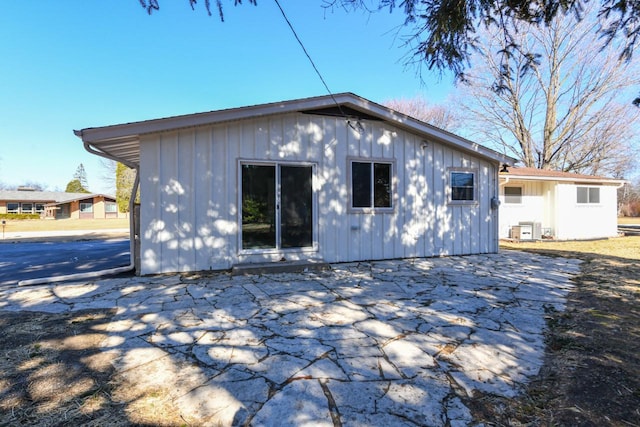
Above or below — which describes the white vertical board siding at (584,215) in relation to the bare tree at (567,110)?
below

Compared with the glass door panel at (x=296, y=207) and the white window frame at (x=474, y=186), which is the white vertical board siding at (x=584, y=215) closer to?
the white window frame at (x=474, y=186)

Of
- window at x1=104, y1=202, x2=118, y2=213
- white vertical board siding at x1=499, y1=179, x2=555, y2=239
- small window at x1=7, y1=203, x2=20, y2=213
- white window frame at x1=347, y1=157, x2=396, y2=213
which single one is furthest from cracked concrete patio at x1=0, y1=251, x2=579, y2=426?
small window at x1=7, y1=203, x2=20, y2=213

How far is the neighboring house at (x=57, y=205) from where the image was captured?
37.1 m

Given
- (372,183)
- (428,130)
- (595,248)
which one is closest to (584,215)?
(595,248)

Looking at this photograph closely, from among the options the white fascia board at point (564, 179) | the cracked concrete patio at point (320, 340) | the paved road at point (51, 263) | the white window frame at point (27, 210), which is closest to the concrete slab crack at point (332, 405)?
the cracked concrete patio at point (320, 340)

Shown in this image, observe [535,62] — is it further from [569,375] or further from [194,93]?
[194,93]

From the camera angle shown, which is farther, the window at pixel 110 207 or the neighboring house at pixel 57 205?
the window at pixel 110 207

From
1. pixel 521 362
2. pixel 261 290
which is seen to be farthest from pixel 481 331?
pixel 261 290

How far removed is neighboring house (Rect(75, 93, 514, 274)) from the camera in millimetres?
5461

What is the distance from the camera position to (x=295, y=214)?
625 centimetres

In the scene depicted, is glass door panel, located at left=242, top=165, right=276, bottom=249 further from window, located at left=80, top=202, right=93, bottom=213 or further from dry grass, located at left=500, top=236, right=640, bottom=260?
window, located at left=80, top=202, right=93, bottom=213

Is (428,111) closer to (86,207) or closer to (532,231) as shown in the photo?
(532,231)

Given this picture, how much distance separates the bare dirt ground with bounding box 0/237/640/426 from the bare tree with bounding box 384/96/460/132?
73.3 ft

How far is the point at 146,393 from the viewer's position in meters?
2.05
